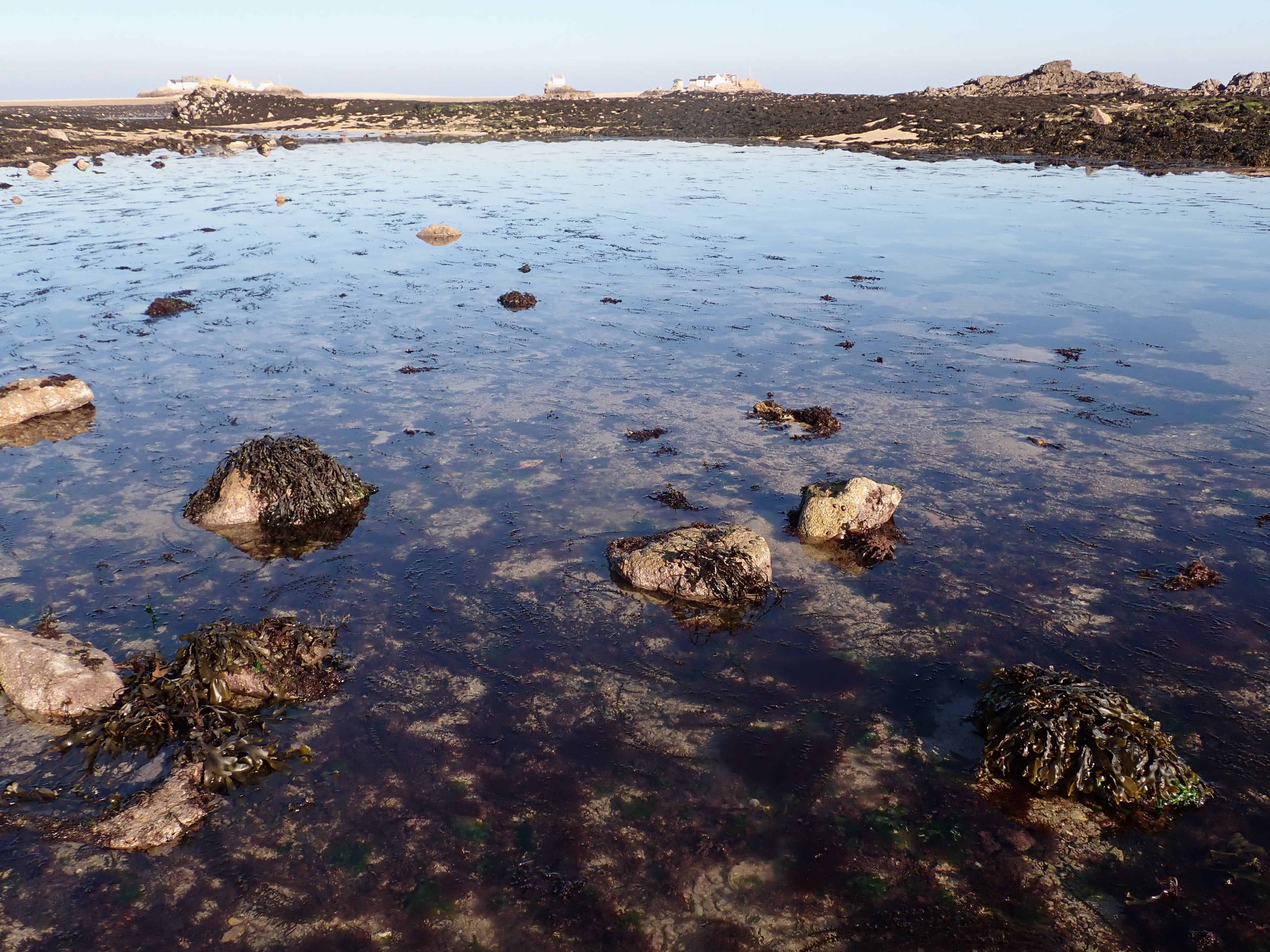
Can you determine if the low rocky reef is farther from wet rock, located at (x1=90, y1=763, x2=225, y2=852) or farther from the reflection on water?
the reflection on water

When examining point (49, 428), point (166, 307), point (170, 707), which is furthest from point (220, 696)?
point (166, 307)

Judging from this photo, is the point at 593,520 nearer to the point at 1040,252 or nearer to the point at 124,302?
the point at 124,302

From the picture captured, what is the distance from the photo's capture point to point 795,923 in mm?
4871

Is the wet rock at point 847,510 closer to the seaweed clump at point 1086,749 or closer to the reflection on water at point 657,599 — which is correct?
the reflection on water at point 657,599

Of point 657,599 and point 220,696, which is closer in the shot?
point 220,696

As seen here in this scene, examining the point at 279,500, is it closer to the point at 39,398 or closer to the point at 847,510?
the point at 39,398

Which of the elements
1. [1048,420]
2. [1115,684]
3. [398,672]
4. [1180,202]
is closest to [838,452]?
[1048,420]

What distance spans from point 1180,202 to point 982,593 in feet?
99.8

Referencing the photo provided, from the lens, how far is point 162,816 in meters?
5.55

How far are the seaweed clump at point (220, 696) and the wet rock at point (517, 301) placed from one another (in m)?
11.6

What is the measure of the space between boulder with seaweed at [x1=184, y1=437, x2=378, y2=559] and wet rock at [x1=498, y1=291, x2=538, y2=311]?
28.2ft

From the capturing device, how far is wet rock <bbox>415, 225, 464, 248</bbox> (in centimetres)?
2479

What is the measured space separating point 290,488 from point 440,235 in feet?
56.8

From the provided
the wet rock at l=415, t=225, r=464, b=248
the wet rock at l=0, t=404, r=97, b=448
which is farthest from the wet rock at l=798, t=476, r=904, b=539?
the wet rock at l=415, t=225, r=464, b=248
